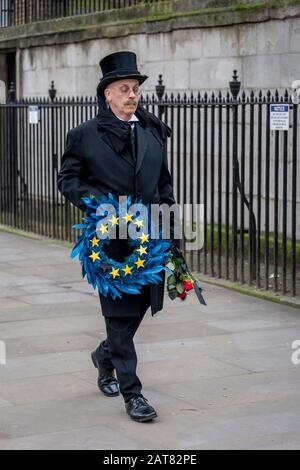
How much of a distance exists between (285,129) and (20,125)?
5.99 meters

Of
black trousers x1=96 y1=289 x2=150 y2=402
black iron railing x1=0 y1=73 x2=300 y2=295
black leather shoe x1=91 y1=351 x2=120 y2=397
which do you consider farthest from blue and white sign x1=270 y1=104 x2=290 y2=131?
black trousers x1=96 y1=289 x2=150 y2=402

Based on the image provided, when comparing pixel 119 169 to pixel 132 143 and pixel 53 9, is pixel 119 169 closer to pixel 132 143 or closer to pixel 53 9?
pixel 132 143

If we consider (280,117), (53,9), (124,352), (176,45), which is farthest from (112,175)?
(53,9)

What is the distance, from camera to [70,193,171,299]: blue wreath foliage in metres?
6.46

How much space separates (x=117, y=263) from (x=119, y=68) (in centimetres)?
112

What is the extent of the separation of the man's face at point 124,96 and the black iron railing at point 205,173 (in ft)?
12.2

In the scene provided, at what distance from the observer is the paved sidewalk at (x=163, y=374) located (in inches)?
243

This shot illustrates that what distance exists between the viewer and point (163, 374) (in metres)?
7.56

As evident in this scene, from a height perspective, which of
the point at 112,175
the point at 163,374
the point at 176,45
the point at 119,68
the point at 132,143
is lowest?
the point at 163,374

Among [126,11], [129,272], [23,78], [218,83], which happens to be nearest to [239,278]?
[218,83]

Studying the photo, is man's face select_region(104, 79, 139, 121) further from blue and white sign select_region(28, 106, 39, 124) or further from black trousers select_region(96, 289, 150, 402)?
blue and white sign select_region(28, 106, 39, 124)

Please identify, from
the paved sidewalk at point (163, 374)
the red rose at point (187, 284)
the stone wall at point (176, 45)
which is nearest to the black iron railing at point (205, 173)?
the stone wall at point (176, 45)

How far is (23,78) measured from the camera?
18703 mm

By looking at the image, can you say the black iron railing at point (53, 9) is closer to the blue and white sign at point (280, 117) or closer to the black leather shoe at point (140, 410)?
the blue and white sign at point (280, 117)
